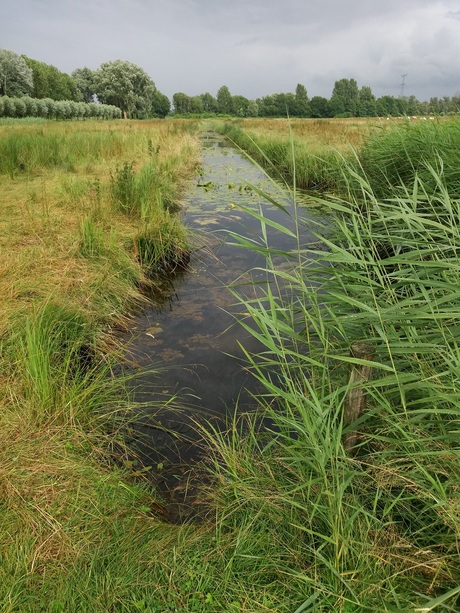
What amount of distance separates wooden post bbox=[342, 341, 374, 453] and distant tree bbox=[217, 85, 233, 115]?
105m

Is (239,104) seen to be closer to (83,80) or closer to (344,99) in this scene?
(344,99)

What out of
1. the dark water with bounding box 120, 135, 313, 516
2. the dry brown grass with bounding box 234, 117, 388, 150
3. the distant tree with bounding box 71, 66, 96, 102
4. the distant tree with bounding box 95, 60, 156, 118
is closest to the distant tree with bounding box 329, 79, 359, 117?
the distant tree with bounding box 95, 60, 156, 118

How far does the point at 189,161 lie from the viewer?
40.0ft

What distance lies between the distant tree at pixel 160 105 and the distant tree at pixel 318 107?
31.3 meters

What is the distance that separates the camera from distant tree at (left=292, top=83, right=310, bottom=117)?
70438 mm

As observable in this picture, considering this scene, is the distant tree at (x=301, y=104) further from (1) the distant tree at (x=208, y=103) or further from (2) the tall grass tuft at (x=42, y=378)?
(2) the tall grass tuft at (x=42, y=378)

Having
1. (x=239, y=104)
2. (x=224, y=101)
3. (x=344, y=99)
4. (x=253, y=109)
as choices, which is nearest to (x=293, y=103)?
(x=253, y=109)

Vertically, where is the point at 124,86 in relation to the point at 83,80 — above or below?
below

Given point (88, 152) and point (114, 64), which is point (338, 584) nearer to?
point (88, 152)

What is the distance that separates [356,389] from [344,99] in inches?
3702

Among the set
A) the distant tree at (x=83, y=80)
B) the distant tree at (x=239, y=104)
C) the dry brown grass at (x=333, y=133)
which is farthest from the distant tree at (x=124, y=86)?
the dry brown grass at (x=333, y=133)

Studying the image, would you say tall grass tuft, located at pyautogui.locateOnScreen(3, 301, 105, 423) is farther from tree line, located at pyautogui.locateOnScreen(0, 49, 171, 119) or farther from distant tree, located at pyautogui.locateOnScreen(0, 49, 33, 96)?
distant tree, located at pyautogui.locateOnScreen(0, 49, 33, 96)

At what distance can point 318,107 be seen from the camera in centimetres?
7550

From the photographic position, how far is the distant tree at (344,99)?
74625 mm
